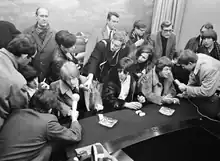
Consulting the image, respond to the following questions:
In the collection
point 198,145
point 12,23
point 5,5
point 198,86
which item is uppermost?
point 5,5

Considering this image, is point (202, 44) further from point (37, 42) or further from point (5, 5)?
point (5, 5)

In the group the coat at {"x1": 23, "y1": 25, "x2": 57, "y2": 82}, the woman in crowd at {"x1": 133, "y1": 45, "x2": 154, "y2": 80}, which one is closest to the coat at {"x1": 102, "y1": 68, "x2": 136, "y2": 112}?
the woman in crowd at {"x1": 133, "y1": 45, "x2": 154, "y2": 80}

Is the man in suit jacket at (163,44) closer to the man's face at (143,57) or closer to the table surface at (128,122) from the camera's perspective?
the man's face at (143,57)

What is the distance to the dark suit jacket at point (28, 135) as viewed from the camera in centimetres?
223

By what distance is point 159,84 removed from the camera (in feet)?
12.2

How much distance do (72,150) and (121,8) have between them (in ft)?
9.82

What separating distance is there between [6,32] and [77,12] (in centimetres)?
119

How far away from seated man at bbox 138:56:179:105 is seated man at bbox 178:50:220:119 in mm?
236

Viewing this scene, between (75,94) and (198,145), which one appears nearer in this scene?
(198,145)

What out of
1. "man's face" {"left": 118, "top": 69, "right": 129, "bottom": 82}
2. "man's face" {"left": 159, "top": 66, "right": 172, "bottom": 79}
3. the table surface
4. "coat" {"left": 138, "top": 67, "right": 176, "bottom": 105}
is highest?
"man's face" {"left": 159, "top": 66, "right": 172, "bottom": 79}

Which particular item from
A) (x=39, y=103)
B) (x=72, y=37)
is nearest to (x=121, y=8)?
(x=72, y=37)

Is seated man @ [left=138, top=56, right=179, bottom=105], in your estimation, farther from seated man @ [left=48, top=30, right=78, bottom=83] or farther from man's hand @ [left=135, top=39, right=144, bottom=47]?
seated man @ [left=48, top=30, right=78, bottom=83]

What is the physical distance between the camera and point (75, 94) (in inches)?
122

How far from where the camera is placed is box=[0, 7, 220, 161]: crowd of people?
2.34 meters
